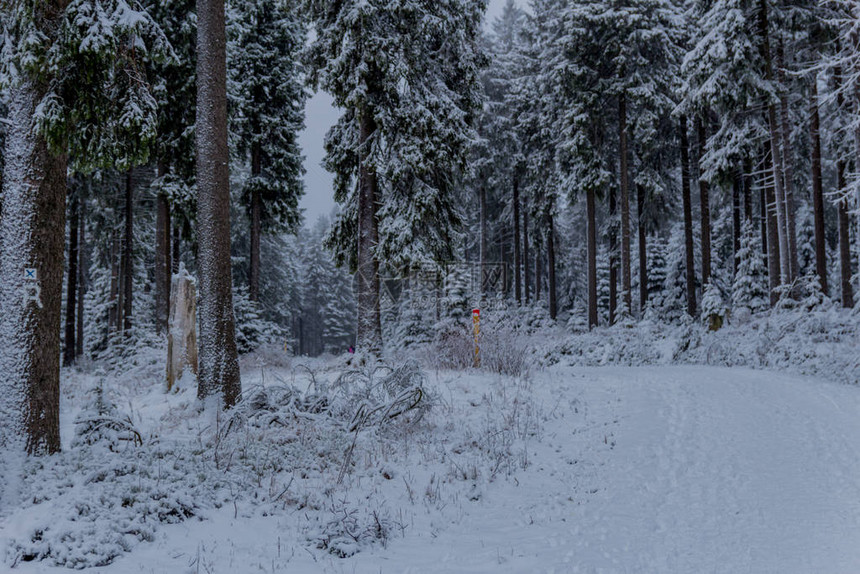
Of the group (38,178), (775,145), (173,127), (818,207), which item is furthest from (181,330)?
(818,207)

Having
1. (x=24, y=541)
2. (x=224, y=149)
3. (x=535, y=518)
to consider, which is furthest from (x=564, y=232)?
(x=24, y=541)

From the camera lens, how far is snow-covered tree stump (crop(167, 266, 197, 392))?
1064 cm

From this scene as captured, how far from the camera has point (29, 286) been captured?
538 cm

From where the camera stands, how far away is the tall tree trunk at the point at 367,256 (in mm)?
12945

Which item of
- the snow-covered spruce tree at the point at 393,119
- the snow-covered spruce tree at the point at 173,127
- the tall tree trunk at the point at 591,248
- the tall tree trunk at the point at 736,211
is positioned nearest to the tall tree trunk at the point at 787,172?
the tall tree trunk at the point at 736,211

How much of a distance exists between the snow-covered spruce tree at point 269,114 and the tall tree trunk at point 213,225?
36.5ft

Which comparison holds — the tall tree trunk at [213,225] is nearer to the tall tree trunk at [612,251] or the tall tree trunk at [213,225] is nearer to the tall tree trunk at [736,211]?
the tall tree trunk at [612,251]

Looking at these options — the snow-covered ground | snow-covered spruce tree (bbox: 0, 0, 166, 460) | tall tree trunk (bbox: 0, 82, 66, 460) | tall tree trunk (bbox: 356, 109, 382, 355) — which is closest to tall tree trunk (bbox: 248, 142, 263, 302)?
tall tree trunk (bbox: 356, 109, 382, 355)

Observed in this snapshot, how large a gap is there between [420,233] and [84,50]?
9.01m

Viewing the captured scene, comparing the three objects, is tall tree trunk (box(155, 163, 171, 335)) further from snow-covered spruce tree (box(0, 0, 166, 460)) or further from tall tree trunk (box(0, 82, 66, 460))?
tall tree trunk (box(0, 82, 66, 460))

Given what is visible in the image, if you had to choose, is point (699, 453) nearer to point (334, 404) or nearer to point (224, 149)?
point (334, 404)

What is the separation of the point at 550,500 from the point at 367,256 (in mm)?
8907

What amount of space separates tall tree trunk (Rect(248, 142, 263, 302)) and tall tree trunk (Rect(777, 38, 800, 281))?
17904 mm

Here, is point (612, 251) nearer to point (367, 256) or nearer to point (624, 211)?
point (624, 211)
